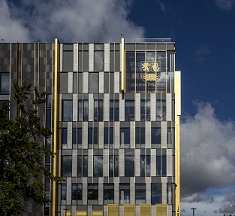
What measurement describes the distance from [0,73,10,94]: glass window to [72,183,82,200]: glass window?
15707 millimetres

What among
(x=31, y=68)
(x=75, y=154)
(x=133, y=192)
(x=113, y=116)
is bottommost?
(x=133, y=192)

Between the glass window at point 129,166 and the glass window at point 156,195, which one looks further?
the glass window at point 129,166

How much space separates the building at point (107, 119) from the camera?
75.2 m

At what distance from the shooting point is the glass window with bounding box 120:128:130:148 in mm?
76250

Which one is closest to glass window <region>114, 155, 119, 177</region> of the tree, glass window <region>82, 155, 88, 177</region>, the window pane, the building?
the building

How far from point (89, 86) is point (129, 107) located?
616 centimetres

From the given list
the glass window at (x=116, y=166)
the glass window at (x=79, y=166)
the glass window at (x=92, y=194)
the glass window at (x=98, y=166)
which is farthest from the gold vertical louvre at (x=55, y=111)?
the glass window at (x=116, y=166)

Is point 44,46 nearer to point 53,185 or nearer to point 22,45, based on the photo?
point 22,45

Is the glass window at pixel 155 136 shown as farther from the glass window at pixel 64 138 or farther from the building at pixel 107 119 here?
the glass window at pixel 64 138

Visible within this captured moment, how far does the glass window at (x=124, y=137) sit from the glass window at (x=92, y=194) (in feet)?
21.6

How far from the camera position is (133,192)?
75.1m

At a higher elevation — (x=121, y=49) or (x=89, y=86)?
(x=121, y=49)

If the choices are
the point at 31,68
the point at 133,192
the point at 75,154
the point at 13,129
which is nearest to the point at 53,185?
the point at 75,154

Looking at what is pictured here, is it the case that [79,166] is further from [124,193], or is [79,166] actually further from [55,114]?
[55,114]
